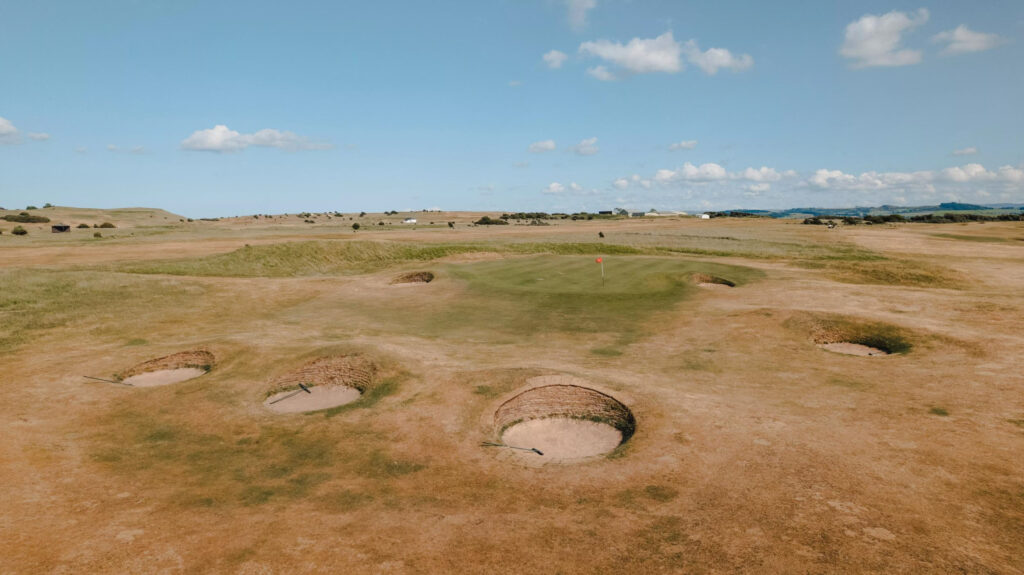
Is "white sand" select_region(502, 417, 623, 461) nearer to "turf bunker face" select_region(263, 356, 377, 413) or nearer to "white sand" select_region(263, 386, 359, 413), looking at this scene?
"turf bunker face" select_region(263, 356, 377, 413)

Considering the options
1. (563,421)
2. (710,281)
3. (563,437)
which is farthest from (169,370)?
(710,281)

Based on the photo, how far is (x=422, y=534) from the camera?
27.4 feet

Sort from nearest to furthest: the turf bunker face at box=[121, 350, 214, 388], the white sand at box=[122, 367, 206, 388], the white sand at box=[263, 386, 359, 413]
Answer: the white sand at box=[263, 386, 359, 413] < the white sand at box=[122, 367, 206, 388] < the turf bunker face at box=[121, 350, 214, 388]

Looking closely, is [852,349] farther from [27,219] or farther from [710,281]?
[27,219]

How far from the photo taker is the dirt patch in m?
34.5

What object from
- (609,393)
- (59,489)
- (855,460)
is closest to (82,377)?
(59,489)

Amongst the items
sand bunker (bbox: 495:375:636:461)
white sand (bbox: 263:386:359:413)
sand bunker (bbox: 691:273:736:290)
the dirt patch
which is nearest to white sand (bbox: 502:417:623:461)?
sand bunker (bbox: 495:375:636:461)

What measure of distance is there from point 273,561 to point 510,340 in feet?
44.6

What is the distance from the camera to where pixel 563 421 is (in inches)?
564

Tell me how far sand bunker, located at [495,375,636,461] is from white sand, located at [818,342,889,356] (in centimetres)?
1078

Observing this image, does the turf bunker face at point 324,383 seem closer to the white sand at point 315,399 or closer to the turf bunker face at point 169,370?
the white sand at point 315,399

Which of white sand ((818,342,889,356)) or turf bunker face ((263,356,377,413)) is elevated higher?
white sand ((818,342,889,356))

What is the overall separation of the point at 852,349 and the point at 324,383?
2038cm

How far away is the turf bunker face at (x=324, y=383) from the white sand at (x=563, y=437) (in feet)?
19.3
